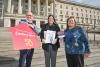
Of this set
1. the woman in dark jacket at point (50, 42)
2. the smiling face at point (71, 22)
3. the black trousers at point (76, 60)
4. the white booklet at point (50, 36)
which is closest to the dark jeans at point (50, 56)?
the woman in dark jacket at point (50, 42)

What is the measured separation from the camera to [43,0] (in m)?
85.1

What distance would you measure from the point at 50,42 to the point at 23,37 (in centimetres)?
79

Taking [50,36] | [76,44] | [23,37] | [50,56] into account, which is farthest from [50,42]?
[76,44]

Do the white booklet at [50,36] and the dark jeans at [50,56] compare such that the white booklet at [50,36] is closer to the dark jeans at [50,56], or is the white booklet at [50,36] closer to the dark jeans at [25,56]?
the dark jeans at [50,56]

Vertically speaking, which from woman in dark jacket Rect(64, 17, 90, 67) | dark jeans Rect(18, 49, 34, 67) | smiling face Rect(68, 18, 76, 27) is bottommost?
dark jeans Rect(18, 49, 34, 67)

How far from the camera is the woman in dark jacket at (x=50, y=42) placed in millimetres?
7406

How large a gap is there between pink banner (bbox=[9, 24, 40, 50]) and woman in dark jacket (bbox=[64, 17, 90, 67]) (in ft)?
4.59

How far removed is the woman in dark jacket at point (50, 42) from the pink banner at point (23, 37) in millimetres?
382

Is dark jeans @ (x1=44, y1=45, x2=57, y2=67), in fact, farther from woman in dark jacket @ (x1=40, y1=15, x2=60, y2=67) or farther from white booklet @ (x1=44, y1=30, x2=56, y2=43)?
white booklet @ (x1=44, y1=30, x2=56, y2=43)

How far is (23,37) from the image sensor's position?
24.9 ft

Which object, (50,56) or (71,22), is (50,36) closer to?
(50,56)

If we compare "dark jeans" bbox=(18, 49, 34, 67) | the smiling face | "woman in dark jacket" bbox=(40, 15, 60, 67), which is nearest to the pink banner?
"dark jeans" bbox=(18, 49, 34, 67)

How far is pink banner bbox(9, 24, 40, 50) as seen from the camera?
24.1ft

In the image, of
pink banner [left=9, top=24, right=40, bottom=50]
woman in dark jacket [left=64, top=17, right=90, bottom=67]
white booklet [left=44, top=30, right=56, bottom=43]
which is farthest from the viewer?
white booklet [left=44, top=30, right=56, bottom=43]
